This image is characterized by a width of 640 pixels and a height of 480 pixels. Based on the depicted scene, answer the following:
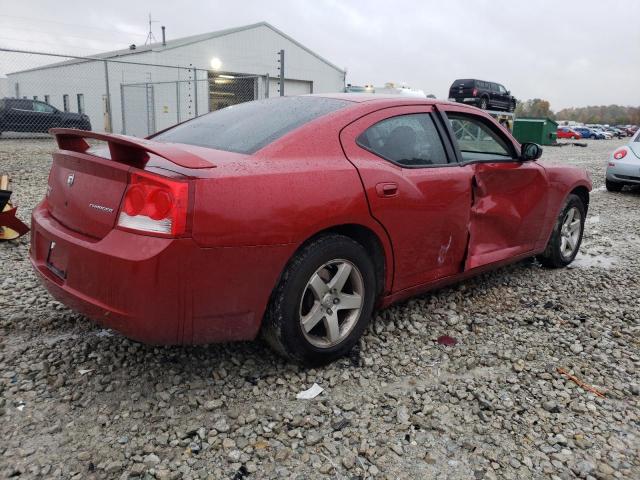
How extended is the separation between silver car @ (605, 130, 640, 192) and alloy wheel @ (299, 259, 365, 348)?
29.9 feet

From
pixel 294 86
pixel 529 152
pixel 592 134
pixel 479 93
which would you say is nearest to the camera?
pixel 529 152

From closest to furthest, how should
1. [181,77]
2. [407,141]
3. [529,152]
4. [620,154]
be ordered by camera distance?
1. [407,141]
2. [529,152]
3. [620,154]
4. [181,77]

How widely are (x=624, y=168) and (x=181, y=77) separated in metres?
17.3

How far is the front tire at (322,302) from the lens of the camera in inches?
99.7

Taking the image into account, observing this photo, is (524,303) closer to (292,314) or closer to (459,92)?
(292,314)

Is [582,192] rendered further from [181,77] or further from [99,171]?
[181,77]

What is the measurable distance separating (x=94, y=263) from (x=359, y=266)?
1.29 meters

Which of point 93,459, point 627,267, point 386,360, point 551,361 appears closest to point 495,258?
point 551,361

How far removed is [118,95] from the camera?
22.3 meters

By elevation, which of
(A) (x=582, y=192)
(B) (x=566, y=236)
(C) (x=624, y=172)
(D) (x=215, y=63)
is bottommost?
(B) (x=566, y=236)

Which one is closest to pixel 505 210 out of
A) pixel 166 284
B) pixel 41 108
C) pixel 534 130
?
pixel 166 284

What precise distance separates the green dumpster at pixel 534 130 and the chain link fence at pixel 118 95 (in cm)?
1336

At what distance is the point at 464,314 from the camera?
3695mm

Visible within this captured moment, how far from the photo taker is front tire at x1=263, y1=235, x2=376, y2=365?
2533mm
